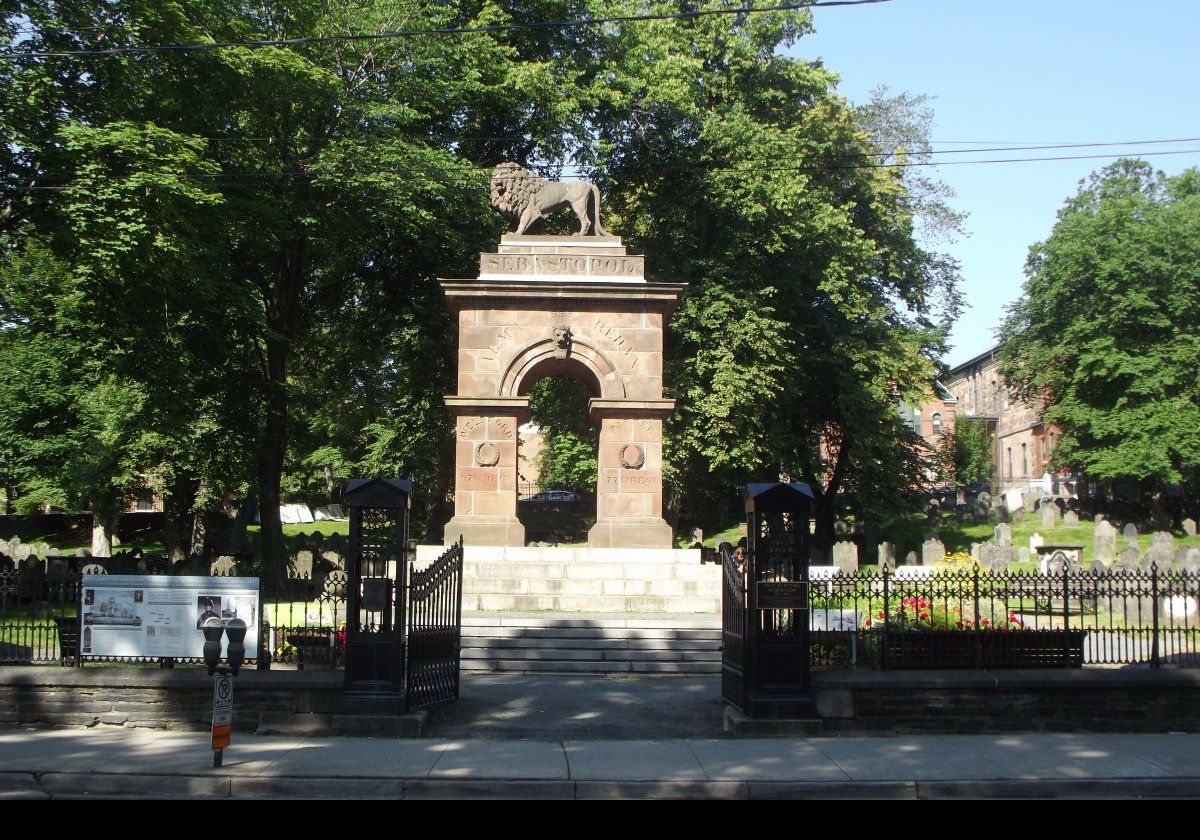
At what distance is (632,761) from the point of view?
10.0 meters

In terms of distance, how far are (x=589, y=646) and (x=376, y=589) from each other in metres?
5.73

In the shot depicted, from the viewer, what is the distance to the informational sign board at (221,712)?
9.44 m

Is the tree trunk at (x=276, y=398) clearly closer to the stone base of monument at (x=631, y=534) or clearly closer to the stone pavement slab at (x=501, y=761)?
the stone base of monument at (x=631, y=534)

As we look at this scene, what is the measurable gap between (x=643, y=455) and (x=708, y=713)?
429 inches

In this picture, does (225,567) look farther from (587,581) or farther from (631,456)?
(587,581)

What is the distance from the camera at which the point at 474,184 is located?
28.8 meters

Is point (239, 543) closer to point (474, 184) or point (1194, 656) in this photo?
point (474, 184)

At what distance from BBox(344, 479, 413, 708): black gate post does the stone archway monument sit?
36.0ft

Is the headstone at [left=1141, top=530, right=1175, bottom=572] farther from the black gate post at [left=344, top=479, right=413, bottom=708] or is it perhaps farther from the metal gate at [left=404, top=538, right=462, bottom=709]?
the black gate post at [left=344, top=479, right=413, bottom=708]

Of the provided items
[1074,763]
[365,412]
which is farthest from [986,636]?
[365,412]

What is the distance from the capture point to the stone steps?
16.2 metres

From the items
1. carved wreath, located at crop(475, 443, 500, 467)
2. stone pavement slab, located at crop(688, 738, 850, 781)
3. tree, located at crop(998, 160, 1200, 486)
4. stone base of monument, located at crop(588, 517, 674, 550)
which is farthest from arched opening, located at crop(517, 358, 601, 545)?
tree, located at crop(998, 160, 1200, 486)

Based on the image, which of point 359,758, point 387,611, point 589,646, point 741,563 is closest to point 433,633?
point 387,611

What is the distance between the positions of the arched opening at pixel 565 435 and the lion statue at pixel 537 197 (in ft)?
10.8
